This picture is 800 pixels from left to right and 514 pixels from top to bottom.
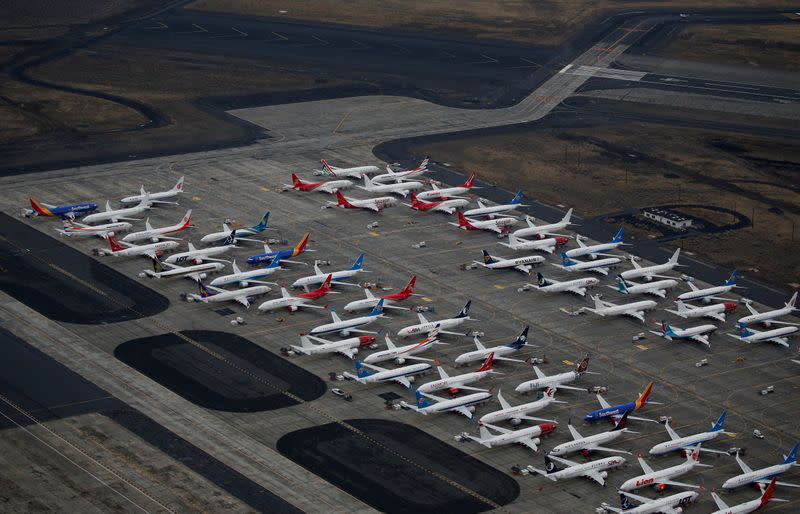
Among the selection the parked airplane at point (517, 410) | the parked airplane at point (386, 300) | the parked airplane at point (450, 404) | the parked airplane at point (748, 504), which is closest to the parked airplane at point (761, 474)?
the parked airplane at point (748, 504)

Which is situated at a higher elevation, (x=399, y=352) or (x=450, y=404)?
(x=399, y=352)

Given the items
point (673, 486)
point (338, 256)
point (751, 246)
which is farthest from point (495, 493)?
point (751, 246)

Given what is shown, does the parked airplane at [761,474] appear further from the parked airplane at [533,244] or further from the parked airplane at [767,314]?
the parked airplane at [533,244]

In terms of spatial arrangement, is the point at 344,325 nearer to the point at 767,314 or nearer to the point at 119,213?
the point at 119,213

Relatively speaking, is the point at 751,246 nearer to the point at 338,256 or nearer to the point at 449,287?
the point at 449,287

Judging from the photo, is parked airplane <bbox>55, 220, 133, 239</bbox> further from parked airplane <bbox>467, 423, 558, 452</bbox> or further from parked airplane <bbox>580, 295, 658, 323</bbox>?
parked airplane <bbox>467, 423, 558, 452</bbox>

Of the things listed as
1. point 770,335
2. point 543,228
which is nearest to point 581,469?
point 770,335

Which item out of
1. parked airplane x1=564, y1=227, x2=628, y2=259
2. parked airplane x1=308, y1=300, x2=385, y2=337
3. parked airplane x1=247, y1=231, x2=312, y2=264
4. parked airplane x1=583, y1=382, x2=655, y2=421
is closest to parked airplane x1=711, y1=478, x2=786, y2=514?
parked airplane x1=583, y1=382, x2=655, y2=421
